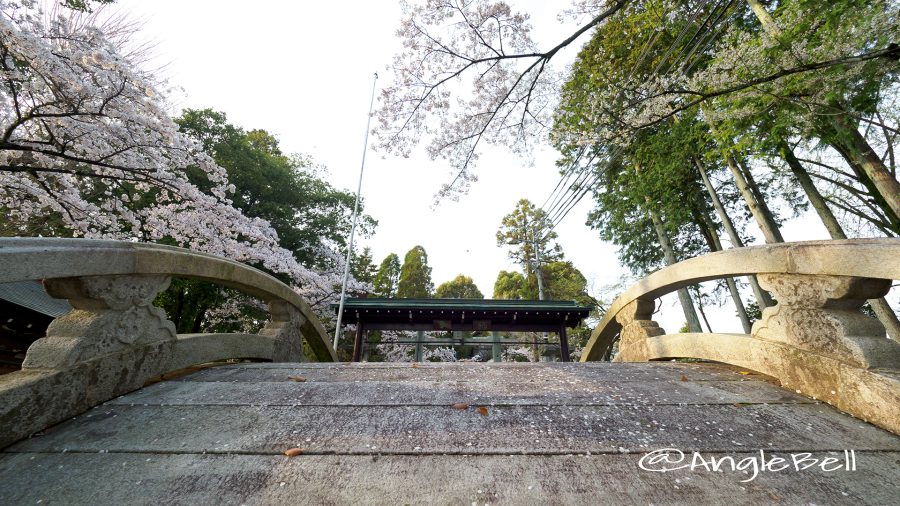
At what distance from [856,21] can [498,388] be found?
Answer: 291 inches

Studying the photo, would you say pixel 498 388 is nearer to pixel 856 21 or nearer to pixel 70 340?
pixel 70 340

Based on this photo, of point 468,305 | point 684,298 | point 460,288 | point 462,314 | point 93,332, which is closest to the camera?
point 93,332

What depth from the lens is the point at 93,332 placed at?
5.82 ft

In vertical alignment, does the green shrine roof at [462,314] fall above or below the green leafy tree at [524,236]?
below

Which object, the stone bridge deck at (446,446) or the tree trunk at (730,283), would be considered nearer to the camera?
the stone bridge deck at (446,446)

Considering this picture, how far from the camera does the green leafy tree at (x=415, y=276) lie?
2122cm

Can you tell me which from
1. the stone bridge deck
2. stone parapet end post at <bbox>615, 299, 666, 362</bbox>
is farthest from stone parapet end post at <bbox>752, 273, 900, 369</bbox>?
stone parapet end post at <bbox>615, 299, 666, 362</bbox>

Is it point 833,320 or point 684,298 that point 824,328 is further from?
point 684,298

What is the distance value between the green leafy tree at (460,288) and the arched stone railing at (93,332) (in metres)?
23.8

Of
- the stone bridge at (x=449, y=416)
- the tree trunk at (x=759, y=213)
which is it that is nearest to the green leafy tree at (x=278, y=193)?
the stone bridge at (x=449, y=416)

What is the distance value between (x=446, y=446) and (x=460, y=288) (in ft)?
86.4

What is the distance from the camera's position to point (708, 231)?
12.9 meters

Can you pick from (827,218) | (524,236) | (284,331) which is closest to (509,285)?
(524,236)

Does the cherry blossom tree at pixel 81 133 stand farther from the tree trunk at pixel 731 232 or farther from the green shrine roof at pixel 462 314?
the tree trunk at pixel 731 232
